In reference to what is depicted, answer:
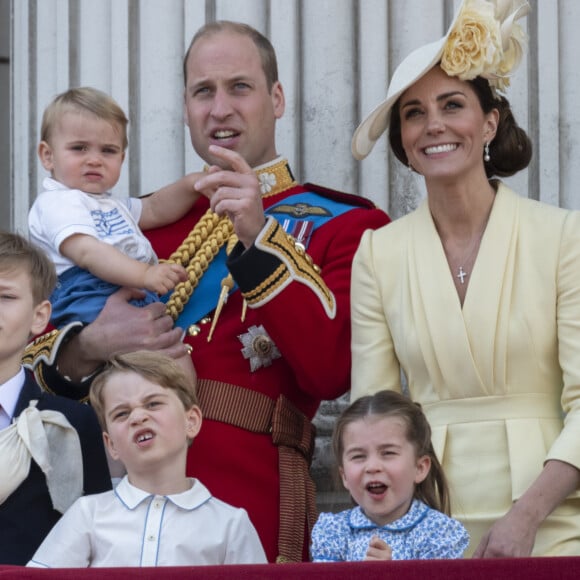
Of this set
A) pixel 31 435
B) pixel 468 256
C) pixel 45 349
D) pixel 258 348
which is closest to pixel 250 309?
pixel 258 348

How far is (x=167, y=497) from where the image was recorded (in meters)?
3.89

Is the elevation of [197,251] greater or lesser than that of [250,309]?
greater

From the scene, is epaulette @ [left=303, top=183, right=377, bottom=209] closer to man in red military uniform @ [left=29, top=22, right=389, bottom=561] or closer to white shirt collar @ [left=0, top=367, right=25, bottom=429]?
man in red military uniform @ [left=29, top=22, right=389, bottom=561]

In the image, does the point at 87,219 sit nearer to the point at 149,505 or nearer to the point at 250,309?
the point at 250,309

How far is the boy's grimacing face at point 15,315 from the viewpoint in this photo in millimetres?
4133

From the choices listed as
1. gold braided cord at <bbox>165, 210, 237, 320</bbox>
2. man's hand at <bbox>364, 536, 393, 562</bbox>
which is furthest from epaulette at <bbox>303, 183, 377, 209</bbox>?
man's hand at <bbox>364, 536, 393, 562</bbox>

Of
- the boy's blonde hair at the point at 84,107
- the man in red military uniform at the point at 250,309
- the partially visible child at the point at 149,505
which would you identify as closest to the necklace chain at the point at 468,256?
the man in red military uniform at the point at 250,309

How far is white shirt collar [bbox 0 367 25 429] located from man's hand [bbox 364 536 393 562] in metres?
0.93

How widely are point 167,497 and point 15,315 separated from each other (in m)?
0.57

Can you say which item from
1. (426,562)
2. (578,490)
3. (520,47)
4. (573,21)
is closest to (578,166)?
(573,21)

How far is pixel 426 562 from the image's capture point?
3.08 meters

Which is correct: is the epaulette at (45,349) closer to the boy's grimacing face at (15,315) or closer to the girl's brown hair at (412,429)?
the boy's grimacing face at (15,315)

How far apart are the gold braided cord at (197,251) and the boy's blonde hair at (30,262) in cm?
53

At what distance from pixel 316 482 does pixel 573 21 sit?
4.85 ft
